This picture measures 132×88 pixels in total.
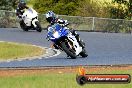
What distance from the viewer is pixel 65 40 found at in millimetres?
16453

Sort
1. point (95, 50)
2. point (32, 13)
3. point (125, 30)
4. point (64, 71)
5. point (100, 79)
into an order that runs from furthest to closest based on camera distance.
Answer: point (125, 30) → point (32, 13) → point (95, 50) → point (64, 71) → point (100, 79)

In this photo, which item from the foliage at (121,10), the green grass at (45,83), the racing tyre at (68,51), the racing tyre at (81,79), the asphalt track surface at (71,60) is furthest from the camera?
the foliage at (121,10)

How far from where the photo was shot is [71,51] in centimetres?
1628

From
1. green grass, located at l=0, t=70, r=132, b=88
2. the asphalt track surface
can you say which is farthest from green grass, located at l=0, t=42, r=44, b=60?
green grass, located at l=0, t=70, r=132, b=88

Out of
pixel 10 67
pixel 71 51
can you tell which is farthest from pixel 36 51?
pixel 10 67

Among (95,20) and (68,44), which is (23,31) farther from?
(68,44)

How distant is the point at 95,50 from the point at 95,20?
45.9 feet

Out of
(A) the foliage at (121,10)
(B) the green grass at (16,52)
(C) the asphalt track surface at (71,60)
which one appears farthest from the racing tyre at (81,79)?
(A) the foliage at (121,10)

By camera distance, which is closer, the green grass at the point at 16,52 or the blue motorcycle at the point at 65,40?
the blue motorcycle at the point at 65,40

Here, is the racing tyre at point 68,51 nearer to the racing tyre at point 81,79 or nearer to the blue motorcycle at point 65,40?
the blue motorcycle at point 65,40

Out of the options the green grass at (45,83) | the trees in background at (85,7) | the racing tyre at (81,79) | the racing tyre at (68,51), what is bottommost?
the trees in background at (85,7)

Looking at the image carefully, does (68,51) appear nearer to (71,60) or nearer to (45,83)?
(71,60)

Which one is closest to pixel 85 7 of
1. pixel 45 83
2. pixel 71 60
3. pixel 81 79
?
pixel 71 60

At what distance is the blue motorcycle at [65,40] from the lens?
16.1 meters
